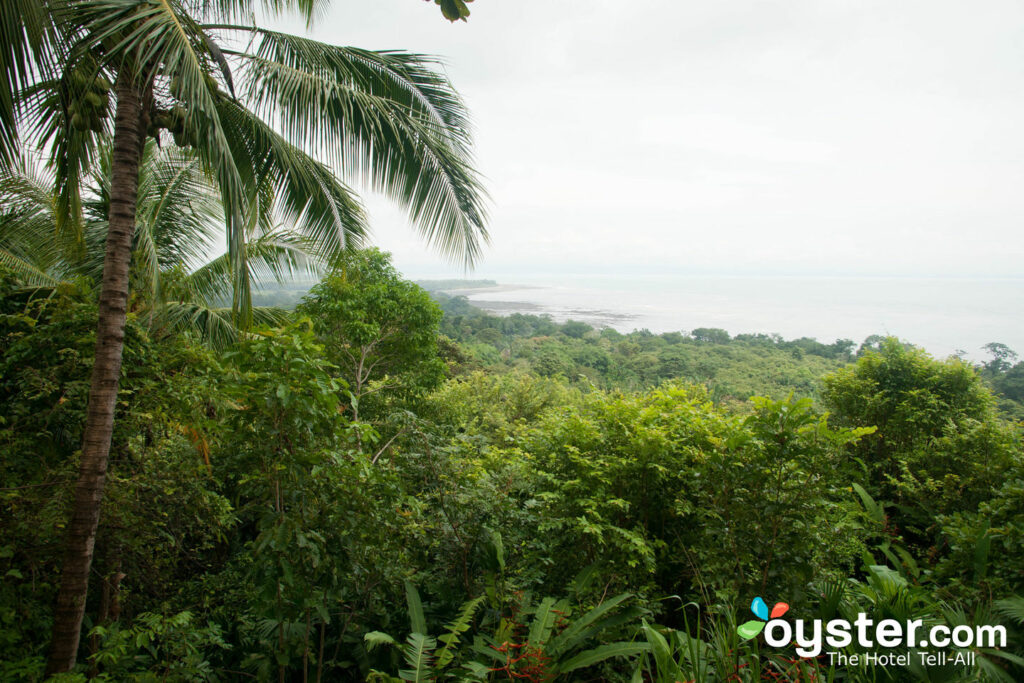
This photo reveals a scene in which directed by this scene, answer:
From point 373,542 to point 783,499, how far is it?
2263 millimetres

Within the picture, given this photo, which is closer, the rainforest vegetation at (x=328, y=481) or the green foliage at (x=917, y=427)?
the rainforest vegetation at (x=328, y=481)

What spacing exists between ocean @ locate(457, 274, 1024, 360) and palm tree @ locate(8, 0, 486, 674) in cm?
660

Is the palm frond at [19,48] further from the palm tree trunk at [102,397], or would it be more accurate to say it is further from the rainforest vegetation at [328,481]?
the palm tree trunk at [102,397]

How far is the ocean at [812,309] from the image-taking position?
66.6 feet

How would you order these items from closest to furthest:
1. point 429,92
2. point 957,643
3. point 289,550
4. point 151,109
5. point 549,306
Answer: point 289,550
point 957,643
point 151,109
point 429,92
point 549,306

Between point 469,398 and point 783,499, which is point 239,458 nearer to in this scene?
point 783,499

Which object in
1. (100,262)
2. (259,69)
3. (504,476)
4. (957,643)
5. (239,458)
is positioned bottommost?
(957,643)

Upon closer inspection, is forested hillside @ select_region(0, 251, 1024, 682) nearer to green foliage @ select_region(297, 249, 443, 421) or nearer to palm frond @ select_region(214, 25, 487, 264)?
palm frond @ select_region(214, 25, 487, 264)

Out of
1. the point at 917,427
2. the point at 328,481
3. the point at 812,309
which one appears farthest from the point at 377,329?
the point at 812,309

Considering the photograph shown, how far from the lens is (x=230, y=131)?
3014 millimetres

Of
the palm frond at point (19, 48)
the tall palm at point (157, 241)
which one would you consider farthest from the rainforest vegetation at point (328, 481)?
the tall palm at point (157, 241)

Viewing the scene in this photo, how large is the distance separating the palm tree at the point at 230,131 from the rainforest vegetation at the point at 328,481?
0.02 m

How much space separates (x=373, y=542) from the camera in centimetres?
232

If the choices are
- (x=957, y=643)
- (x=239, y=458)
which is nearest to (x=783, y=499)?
(x=957, y=643)
